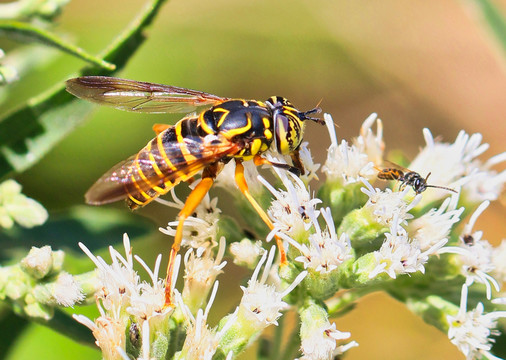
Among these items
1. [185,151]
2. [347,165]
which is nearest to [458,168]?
[347,165]

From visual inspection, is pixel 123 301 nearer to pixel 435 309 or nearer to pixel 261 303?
pixel 261 303

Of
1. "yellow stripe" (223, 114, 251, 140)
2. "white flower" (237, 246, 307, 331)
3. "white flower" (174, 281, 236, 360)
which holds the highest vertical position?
"yellow stripe" (223, 114, 251, 140)

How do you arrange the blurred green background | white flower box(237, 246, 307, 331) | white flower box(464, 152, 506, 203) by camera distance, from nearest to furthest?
white flower box(237, 246, 307, 331) < white flower box(464, 152, 506, 203) < the blurred green background

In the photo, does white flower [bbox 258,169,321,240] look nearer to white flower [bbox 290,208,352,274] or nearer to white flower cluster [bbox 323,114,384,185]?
white flower [bbox 290,208,352,274]

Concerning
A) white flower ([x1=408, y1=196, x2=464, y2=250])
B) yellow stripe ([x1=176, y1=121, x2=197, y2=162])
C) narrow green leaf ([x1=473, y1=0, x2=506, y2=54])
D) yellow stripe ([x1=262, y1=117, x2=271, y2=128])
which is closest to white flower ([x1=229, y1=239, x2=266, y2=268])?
yellow stripe ([x1=176, y1=121, x2=197, y2=162])

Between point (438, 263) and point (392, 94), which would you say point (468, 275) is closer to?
point (438, 263)

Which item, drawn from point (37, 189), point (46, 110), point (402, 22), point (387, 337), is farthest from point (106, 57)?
point (402, 22)
